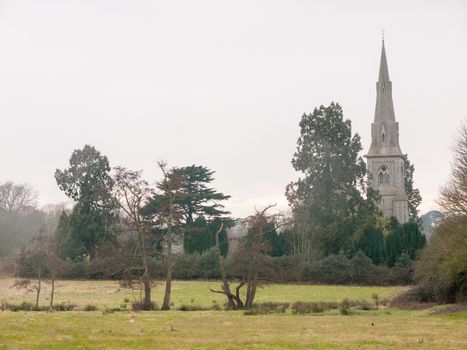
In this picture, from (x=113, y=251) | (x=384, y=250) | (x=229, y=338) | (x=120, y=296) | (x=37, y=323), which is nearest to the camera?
(x=229, y=338)

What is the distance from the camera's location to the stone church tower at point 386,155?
8744 centimetres

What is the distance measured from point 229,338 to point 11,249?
180ft

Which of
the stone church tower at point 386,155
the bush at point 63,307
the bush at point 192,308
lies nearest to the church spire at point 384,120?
the stone church tower at point 386,155

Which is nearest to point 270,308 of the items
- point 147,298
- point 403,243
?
point 147,298

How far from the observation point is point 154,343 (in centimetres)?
1577

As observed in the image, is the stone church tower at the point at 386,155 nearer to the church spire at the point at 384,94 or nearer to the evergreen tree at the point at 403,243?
the church spire at the point at 384,94

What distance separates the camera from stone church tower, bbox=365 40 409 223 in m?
87.4

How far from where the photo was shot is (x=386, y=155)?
91.4 m

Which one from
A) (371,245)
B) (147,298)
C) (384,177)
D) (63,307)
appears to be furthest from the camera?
(384,177)

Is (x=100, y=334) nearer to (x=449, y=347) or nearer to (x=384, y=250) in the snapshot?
(x=449, y=347)

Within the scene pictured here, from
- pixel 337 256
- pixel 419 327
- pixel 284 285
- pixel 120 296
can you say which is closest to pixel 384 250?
pixel 337 256

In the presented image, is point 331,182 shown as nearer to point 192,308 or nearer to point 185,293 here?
point 185,293

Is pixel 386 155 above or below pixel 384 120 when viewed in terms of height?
below

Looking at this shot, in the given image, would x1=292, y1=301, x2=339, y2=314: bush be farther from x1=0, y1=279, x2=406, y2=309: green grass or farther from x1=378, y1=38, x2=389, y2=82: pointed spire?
x1=378, y1=38, x2=389, y2=82: pointed spire
